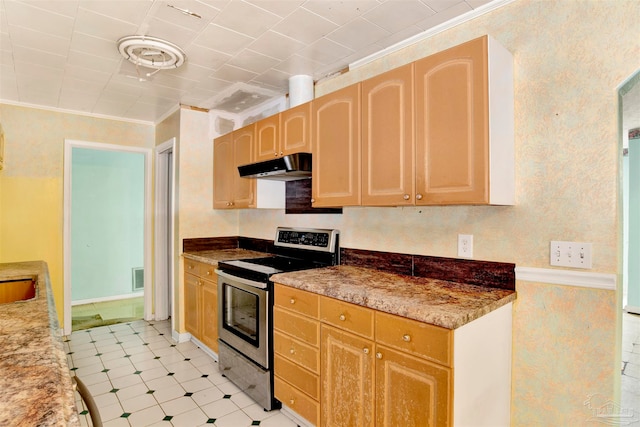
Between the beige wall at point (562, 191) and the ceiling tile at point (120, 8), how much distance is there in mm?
1811

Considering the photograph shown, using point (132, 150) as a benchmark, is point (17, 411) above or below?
Result: below

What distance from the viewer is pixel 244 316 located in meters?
2.48

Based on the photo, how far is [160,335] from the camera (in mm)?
3705

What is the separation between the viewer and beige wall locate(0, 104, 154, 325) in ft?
11.0

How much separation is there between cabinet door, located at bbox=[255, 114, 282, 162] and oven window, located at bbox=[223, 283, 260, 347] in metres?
1.09

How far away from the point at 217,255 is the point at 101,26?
1966mm

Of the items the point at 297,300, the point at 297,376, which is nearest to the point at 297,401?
the point at 297,376

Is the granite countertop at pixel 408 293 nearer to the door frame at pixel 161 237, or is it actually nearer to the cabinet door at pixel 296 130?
the cabinet door at pixel 296 130

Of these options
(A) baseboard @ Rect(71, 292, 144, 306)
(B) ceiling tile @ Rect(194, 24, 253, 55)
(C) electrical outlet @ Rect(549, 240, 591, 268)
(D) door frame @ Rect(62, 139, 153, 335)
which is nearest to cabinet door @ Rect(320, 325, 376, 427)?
(C) electrical outlet @ Rect(549, 240, 591, 268)

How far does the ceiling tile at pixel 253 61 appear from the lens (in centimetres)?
238

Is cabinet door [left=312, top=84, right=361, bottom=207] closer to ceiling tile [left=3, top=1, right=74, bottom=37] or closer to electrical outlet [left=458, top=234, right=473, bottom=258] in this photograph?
electrical outlet [left=458, top=234, right=473, bottom=258]

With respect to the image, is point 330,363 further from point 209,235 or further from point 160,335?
point 160,335

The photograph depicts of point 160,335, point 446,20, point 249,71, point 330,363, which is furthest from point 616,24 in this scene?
point 160,335

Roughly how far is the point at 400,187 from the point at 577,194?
2.56ft
